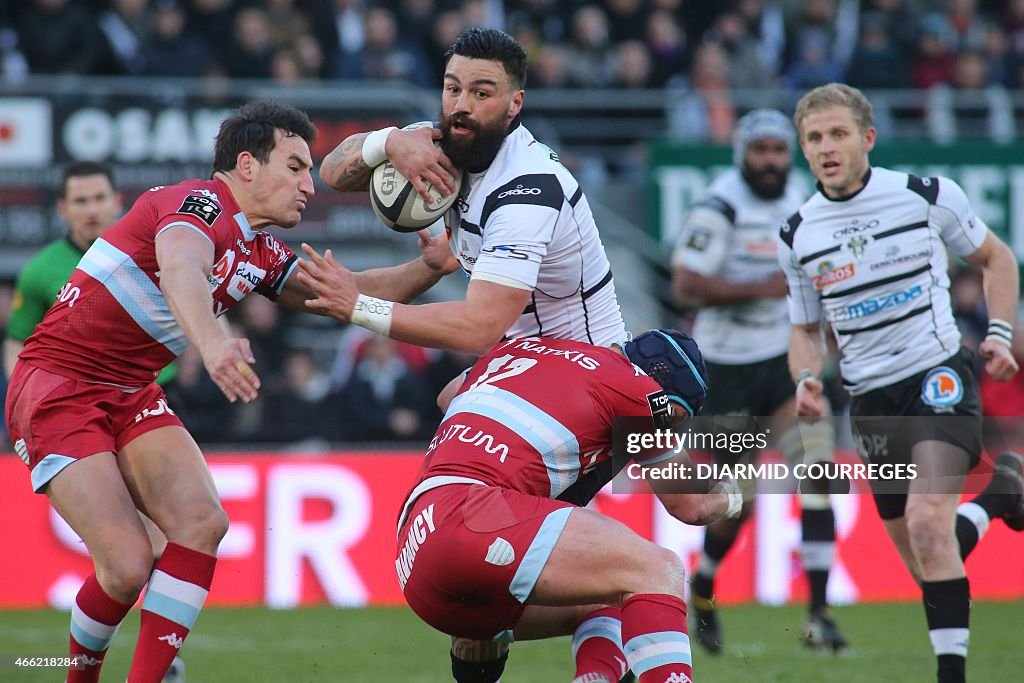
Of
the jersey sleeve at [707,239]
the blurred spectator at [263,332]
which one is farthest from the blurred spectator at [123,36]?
the jersey sleeve at [707,239]

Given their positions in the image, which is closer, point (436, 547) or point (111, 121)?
point (436, 547)

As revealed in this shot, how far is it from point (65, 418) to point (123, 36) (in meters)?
9.08

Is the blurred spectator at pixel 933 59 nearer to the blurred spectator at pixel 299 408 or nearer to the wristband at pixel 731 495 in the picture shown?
the blurred spectator at pixel 299 408

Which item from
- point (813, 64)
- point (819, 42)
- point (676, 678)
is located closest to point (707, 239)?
point (676, 678)

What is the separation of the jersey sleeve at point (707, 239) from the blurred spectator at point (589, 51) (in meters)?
5.97

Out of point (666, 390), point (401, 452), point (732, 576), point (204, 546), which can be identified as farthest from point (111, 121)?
point (666, 390)

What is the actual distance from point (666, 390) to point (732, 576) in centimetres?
635

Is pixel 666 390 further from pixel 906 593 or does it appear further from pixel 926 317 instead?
pixel 906 593

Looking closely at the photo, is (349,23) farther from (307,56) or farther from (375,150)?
(375,150)

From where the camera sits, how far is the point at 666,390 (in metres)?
5.16

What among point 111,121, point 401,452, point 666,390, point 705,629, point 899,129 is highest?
point 899,129

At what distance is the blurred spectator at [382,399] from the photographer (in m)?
12.8

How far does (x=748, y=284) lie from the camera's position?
358 inches

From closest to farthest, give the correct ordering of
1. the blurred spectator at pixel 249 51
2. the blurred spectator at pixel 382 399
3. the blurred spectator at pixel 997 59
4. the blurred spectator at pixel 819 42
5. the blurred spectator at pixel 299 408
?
the blurred spectator at pixel 299 408 → the blurred spectator at pixel 382 399 → the blurred spectator at pixel 249 51 → the blurred spectator at pixel 819 42 → the blurred spectator at pixel 997 59
